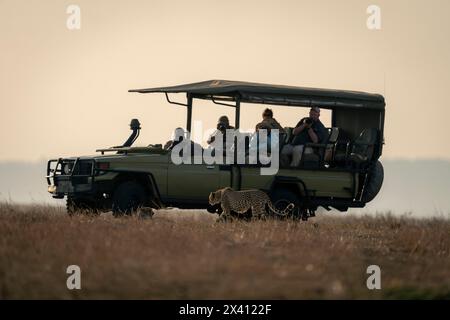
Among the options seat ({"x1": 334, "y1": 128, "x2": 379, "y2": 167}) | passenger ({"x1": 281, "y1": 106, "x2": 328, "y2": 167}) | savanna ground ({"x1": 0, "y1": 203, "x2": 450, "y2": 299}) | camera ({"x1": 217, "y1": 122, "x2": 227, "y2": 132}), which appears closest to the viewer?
savanna ground ({"x1": 0, "y1": 203, "x2": 450, "y2": 299})

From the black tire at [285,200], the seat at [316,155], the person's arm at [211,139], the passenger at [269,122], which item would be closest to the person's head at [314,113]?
the seat at [316,155]

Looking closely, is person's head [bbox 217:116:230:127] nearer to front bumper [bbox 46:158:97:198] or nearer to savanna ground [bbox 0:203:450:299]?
front bumper [bbox 46:158:97:198]

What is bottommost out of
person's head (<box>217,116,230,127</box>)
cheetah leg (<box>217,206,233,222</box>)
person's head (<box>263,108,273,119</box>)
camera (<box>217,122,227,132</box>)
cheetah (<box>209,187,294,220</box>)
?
cheetah leg (<box>217,206,233,222</box>)

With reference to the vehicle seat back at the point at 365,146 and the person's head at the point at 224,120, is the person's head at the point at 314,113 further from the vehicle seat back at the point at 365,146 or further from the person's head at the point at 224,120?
the person's head at the point at 224,120

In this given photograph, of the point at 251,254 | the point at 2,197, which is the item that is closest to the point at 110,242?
the point at 251,254

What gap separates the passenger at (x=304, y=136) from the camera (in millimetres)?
19641

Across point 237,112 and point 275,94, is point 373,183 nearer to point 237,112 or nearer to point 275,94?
point 275,94

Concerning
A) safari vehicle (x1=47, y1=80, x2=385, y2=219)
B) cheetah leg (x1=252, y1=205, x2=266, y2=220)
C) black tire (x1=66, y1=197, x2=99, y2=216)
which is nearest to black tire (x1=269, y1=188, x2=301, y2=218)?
safari vehicle (x1=47, y1=80, x2=385, y2=219)

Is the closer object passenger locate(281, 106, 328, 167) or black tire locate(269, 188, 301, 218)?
black tire locate(269, 188, 301, 218)

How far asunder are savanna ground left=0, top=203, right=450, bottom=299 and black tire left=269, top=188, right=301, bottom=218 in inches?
83.7

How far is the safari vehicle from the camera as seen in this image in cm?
1833
